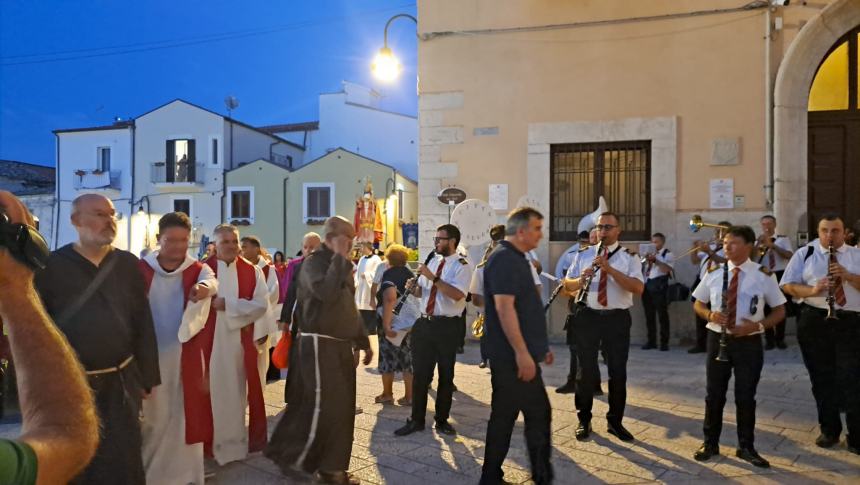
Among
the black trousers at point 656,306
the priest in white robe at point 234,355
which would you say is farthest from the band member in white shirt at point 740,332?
the black trousers at point 656,306

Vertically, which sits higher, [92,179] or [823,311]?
[92,179]

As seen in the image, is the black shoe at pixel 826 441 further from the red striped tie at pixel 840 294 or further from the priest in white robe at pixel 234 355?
the priest in white robe at pixel 234 355

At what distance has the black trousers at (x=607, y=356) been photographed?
18.4ft

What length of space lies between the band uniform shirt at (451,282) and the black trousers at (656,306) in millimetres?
5206

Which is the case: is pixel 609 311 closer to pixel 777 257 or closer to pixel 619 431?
pixel 619 431

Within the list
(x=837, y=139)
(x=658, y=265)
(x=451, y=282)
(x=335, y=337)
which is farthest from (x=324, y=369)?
(x=837, y=139)

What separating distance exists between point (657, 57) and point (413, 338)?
23.9ft

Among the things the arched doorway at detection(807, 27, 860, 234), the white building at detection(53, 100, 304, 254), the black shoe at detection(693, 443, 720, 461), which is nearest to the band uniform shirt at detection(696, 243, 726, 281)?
the black shoe at detection(693, 443, 720, 461)

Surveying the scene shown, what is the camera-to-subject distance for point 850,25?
10.1 metres

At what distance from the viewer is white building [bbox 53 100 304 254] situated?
1403 inches

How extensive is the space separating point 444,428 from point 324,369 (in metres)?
1.61

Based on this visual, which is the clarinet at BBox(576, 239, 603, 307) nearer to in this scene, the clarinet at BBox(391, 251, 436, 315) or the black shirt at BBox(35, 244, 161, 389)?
the clarinet at BBox(391, 251, 436, 315)

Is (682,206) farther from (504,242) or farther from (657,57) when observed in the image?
(504,242)

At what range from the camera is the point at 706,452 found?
504 cm
